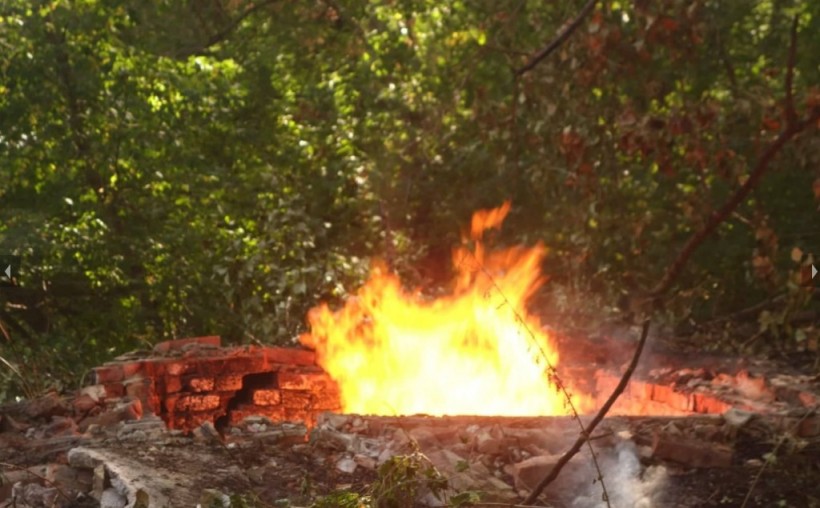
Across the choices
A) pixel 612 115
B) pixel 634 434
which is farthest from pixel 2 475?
pixel 612 115


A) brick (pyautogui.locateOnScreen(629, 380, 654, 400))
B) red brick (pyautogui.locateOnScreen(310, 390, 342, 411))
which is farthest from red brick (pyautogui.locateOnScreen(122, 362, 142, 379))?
brick (pyautogui.locateOnScreen(629, 380, 654, 400))

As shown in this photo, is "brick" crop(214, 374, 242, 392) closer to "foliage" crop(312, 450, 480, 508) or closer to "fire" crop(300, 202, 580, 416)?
"fire" crop(300, 202, 580, 416)

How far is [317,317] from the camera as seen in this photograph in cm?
970

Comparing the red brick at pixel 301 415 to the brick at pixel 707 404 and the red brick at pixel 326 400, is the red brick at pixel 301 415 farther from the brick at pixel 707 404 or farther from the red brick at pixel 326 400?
the brick at pixel 707 404

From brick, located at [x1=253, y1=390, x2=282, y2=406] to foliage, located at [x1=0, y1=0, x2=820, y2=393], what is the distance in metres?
2.19

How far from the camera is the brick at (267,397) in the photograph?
8477 mm

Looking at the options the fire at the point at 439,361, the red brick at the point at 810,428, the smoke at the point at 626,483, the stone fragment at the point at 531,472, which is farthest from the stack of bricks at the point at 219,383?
the red brick at the point at 810,428

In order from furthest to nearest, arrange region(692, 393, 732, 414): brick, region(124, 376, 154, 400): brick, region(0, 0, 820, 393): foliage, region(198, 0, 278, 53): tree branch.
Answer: region(198, 0, 278, 53): tree branch < region(0, 0, 820, 393): foliage < region(124, 376, 154, 400): brick < region(692, 393, 732, 414): brick

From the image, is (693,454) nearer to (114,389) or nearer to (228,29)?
(114,389)

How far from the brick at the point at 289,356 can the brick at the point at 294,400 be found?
0.29 meters

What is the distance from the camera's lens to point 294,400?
8.69m

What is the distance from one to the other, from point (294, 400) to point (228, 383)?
576mm

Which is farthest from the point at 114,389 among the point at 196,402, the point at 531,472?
the point at 531,472

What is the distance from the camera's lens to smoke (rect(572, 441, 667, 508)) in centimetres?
537
